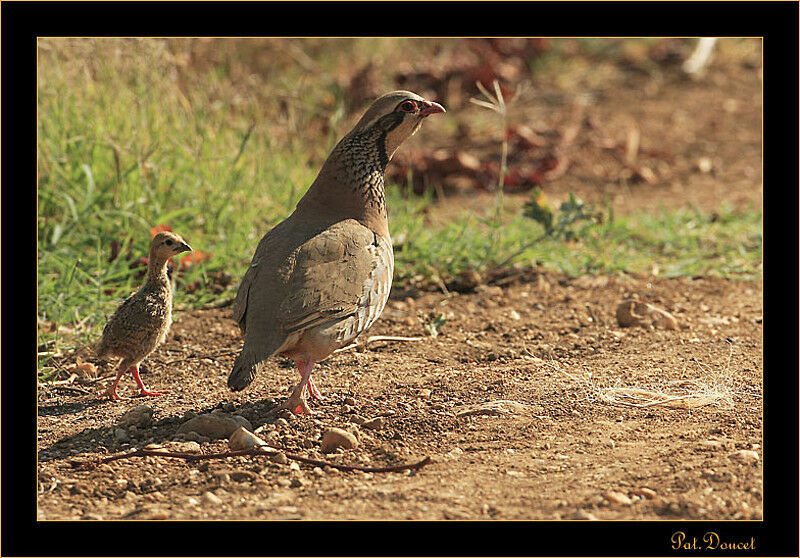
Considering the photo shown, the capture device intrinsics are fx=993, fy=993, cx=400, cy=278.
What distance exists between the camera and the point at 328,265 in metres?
4.68

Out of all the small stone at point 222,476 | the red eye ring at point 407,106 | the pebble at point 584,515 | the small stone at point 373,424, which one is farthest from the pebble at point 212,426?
the red eye ring at point 407,106

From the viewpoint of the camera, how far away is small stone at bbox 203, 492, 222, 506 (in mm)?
3844

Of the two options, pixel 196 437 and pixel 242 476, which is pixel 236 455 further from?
pixel 196 437

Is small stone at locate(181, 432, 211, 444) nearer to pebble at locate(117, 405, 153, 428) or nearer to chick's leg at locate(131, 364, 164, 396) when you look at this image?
pebble at locate(117, 405, 153, 428)

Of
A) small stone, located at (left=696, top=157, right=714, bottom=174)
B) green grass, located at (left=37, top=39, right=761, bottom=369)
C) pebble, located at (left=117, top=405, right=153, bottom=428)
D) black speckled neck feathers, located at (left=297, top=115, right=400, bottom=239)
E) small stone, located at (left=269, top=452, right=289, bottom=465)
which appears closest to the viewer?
small stone, located at (left=269, top=452, right=289, bottom=465)

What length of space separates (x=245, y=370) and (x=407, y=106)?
5.75 ft

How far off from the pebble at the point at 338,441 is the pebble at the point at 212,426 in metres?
0.41

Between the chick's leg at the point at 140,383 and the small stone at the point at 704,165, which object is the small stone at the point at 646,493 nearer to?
the chick's leg at the point at 140,383

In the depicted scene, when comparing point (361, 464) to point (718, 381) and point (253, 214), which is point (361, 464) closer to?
point (718, 381)

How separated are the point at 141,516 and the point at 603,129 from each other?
785 cm

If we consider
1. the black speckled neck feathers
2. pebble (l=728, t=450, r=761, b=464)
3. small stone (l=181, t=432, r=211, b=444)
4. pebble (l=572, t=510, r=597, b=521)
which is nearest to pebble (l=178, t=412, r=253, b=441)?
small stone (l=181, t=432, r=211, b=444)

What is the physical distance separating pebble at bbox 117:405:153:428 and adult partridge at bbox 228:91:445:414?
1.90ft

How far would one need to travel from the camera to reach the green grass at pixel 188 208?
6527mm

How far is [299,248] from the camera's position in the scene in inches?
186
